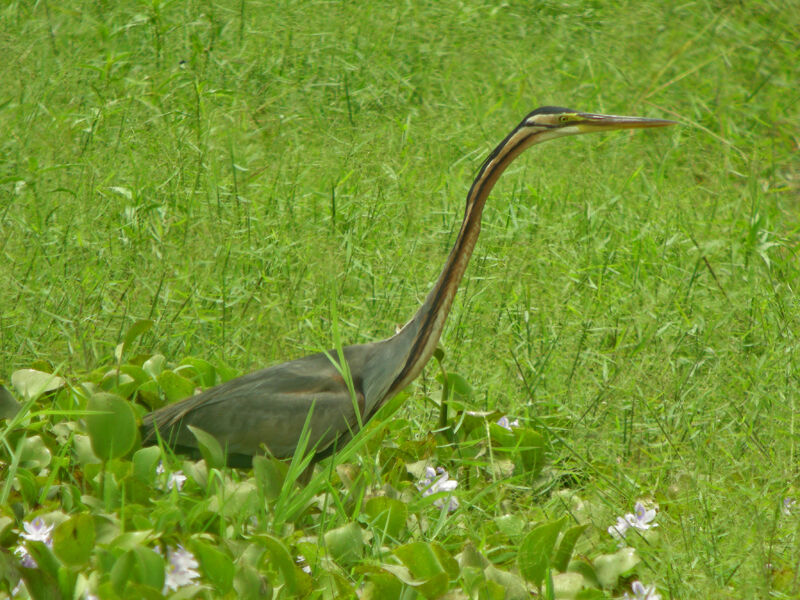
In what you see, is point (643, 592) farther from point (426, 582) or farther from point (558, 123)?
point (558, 123)

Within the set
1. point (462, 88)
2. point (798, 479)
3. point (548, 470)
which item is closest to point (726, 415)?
point (798, 479)

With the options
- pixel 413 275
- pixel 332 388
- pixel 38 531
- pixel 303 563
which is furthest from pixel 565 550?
pixel 413 275

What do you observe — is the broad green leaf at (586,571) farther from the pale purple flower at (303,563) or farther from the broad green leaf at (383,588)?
the pale purple flower at (303,563)

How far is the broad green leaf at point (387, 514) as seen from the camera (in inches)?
107

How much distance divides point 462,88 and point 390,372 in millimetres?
3143

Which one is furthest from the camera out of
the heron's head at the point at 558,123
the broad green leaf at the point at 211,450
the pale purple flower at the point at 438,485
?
the heron's head at the point at 558,123

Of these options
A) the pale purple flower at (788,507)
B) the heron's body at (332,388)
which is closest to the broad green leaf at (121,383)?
the heron's body at (332,388)

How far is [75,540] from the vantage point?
7.64ft

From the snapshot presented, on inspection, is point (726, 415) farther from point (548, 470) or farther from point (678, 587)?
point (678, 587)

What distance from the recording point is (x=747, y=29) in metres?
6.36

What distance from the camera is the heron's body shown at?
3098 mm

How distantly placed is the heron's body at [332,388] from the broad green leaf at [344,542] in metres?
0.49

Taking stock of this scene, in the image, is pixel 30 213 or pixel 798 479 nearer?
pixel 798 479

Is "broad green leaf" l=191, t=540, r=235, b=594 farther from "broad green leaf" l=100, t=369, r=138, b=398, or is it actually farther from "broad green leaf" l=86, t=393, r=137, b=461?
"broad green leaf" l=100, t=369, r=138, b=398
